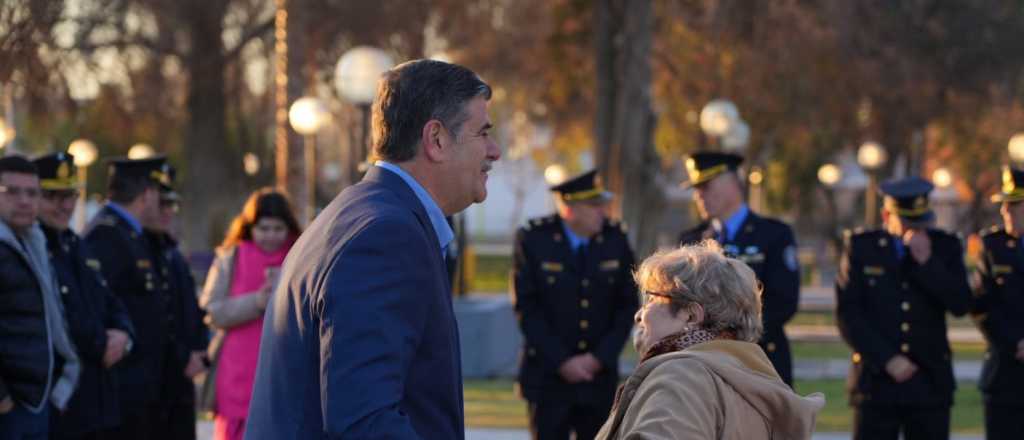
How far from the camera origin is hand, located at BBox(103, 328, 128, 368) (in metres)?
7.93

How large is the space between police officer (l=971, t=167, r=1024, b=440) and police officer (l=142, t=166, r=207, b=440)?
15.0ft

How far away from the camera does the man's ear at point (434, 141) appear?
148 inches

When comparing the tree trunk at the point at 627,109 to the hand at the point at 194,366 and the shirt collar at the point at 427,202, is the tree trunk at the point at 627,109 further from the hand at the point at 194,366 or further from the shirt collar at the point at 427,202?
the shirt collar at the point at 427,202

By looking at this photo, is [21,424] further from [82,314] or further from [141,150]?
[141,150]

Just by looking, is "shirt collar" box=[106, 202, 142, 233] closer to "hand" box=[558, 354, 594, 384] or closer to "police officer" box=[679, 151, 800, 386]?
"hand" box=[558, 354, 594, 384]

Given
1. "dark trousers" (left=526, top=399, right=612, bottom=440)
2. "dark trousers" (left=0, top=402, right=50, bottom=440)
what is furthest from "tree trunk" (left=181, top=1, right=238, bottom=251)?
"dark trousers" (left=0, top=402, right=50, bottom=440)

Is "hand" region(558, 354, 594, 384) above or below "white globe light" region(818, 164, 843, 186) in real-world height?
above

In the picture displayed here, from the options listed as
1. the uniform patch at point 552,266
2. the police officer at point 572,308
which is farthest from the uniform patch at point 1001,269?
the uniform patch at point 552,266

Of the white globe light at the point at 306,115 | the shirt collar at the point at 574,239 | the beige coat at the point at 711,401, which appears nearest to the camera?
the beige coat at the point at 711,401

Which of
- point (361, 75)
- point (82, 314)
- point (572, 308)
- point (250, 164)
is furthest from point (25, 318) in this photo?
point (250, 164)

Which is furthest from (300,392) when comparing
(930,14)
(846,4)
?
(930,14)

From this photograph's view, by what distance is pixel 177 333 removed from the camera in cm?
904

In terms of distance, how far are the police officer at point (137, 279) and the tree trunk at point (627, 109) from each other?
Result: 16308 millimetres

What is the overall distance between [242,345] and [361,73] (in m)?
7.63
